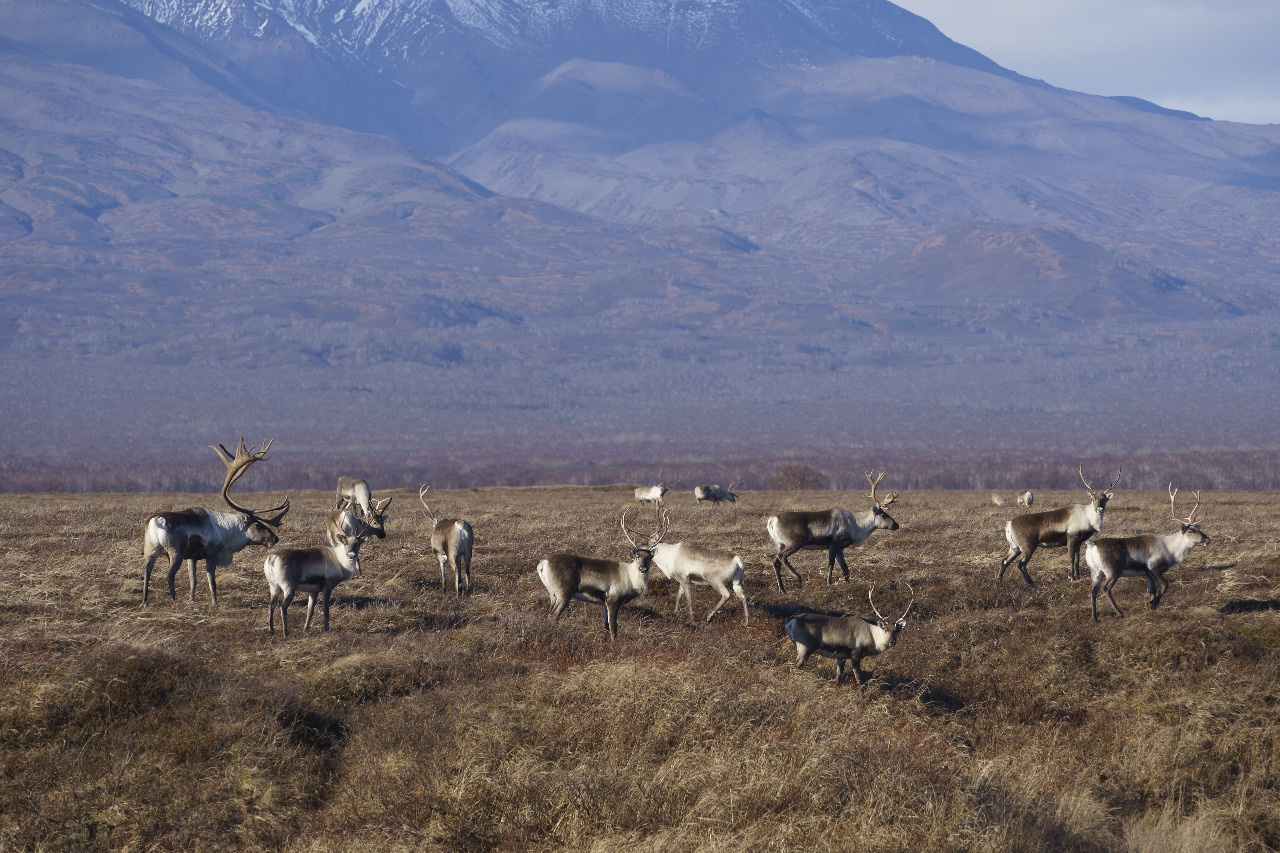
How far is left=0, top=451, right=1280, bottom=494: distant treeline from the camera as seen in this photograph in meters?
120

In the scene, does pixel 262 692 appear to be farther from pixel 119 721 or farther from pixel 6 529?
pixel 6 529

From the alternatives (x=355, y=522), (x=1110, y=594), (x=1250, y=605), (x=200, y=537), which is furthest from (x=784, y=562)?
(x=200, y=537)

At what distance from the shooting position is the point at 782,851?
39.7 ft

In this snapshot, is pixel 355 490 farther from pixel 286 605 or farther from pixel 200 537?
pixel 286 605

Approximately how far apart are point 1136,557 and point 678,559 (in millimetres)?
7710

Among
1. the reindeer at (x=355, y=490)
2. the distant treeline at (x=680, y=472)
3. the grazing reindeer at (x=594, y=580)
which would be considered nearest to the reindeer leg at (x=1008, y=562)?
the grazing reindeer at (x=594, y=580)

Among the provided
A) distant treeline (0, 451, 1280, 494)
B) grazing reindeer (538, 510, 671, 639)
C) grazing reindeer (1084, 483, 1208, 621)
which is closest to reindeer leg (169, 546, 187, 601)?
grazing reindeer (538, 510, 671, 639)

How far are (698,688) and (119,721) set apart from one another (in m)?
7.00

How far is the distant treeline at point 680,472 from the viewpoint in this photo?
120 m

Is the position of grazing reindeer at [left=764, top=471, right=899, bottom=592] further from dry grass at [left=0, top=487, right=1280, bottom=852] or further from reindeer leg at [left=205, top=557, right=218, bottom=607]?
reindeer leg at [left=205, top=557, right=218, bottom=607]

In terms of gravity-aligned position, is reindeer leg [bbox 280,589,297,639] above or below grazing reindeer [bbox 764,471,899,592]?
below

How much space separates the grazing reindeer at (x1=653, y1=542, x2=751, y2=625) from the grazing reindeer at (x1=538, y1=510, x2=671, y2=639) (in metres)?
1.12

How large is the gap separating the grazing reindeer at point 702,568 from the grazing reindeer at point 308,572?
508cm

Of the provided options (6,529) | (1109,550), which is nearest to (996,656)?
(1109,550)
